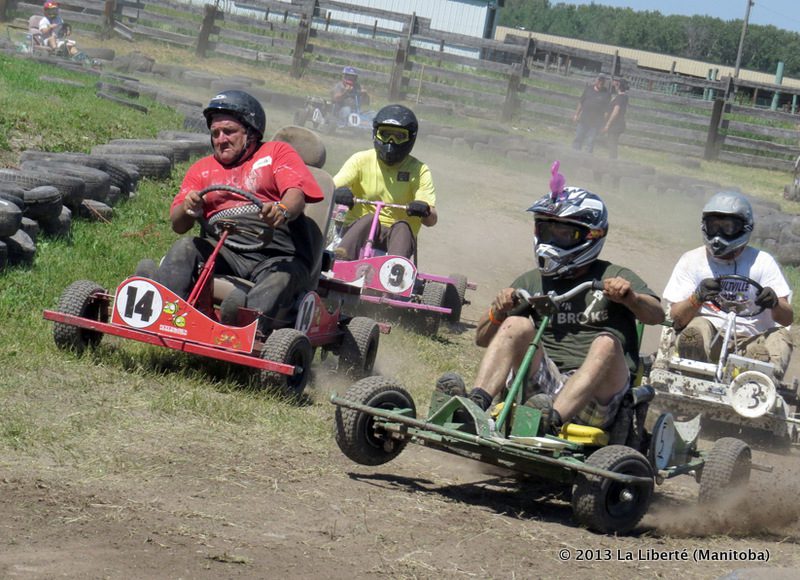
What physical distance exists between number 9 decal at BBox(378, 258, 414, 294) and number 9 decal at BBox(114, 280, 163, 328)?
9.40 feet

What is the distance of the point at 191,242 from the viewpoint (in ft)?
22.2

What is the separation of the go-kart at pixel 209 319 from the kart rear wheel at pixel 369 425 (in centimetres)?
104

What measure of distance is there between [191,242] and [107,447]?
1.84m

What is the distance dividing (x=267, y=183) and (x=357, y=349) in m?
1.22

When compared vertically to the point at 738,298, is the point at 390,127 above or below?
above

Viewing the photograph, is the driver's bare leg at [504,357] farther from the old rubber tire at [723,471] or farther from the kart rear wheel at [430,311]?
the kart rear wheel at [430,311]

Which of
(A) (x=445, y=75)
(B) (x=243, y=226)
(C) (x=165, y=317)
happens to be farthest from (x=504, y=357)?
(A) (x=445, y=75)

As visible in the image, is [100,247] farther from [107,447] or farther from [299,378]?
[107,447]

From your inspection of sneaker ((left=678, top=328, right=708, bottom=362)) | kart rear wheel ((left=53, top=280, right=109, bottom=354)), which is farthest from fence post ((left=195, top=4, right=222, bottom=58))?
kart rear wheel ((left=53, top=280, right=109, bottom=354))

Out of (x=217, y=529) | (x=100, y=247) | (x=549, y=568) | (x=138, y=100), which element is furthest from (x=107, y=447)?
(x=138, y=100)

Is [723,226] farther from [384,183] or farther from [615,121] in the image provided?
[615,121]

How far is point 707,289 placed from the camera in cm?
734

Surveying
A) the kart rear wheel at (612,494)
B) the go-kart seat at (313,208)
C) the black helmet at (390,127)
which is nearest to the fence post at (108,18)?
the black helmet at (390,127)

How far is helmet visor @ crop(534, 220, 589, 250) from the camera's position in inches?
211
